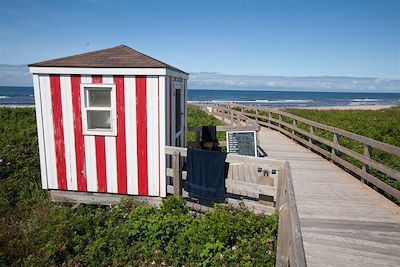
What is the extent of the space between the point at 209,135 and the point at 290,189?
552cm

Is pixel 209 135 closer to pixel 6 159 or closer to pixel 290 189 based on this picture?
pixel 290 189

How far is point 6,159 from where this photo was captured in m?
8.45

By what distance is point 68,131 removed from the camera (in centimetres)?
593

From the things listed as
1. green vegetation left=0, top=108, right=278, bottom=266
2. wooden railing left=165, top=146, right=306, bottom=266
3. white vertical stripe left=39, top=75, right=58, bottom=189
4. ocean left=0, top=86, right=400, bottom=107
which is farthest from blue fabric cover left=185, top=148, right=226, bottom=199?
ocean left=0, top=86, right=400, bottom=107

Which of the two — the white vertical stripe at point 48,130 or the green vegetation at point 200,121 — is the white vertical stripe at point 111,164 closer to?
the white vertical stripe at point 48,130

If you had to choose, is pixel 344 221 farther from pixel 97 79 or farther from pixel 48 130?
pixel 48 130

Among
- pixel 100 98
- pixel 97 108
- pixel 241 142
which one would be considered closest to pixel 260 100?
pixel 241 142

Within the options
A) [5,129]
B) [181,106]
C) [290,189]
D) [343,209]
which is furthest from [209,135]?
[5,129]

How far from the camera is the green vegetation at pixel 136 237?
4.32m

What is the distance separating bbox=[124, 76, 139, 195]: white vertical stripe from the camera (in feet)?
18.3

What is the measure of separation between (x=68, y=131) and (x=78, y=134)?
234mm

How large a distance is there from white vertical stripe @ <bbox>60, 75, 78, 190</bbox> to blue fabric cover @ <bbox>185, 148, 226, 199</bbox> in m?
2.58

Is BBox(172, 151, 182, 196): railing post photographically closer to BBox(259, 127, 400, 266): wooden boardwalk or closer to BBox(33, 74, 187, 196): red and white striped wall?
BBox(33, 74, 187, 196): red and white striped wall

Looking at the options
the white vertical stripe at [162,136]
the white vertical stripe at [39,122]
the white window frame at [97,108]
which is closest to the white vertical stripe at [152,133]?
the white vertical stripe at [162,136]
